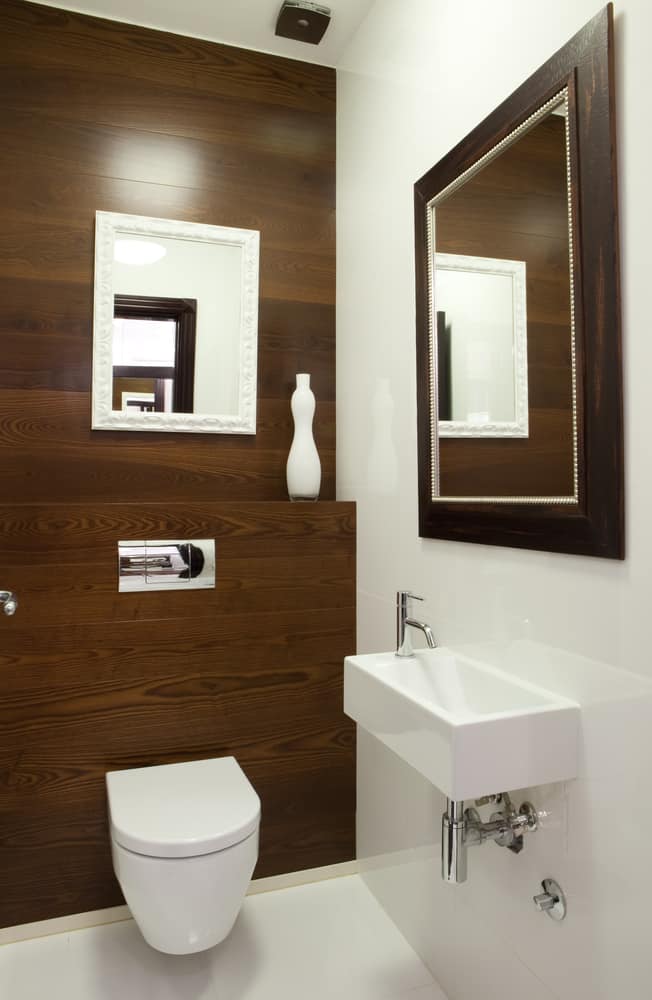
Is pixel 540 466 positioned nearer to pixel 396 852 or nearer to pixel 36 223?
pixel 396 852

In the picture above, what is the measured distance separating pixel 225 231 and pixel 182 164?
25cm

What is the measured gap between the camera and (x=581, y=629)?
119 centimetres

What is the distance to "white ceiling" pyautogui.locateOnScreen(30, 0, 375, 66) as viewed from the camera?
2094 mm

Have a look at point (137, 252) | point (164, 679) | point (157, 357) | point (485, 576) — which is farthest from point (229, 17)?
point (164, 679)

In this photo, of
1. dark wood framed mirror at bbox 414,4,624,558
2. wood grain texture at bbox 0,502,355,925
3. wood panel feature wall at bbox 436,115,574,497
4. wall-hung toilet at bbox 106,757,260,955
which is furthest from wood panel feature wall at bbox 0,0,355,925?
wood panel feature wall at bbox 436,115,574,497

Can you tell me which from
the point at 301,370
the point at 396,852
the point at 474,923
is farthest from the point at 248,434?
the point at 474,923

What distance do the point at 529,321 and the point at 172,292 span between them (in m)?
1.26

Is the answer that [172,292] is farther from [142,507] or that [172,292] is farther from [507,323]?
[507,323]

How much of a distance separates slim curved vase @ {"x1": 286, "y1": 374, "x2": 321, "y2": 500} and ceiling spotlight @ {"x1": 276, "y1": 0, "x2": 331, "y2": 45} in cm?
109

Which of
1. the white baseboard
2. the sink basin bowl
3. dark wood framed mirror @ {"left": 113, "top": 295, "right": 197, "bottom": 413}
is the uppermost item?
dark wood framed mirror @ {"left": 113, "top": 295, "right": 197, "bottom": 413}

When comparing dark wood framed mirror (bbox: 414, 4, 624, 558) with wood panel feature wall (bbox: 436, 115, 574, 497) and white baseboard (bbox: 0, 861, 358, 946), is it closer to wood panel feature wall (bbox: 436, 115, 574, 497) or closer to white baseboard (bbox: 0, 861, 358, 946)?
wood panel feature wall (bbox: 436, 115, 574, 497)

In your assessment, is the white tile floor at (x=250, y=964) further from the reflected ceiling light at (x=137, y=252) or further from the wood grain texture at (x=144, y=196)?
the reflected ceiling light at (x=137, y=252)

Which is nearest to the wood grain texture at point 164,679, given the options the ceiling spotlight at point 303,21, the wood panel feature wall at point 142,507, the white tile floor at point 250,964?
the wood panel feature wall at point 142,507

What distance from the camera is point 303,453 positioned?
219 cm
